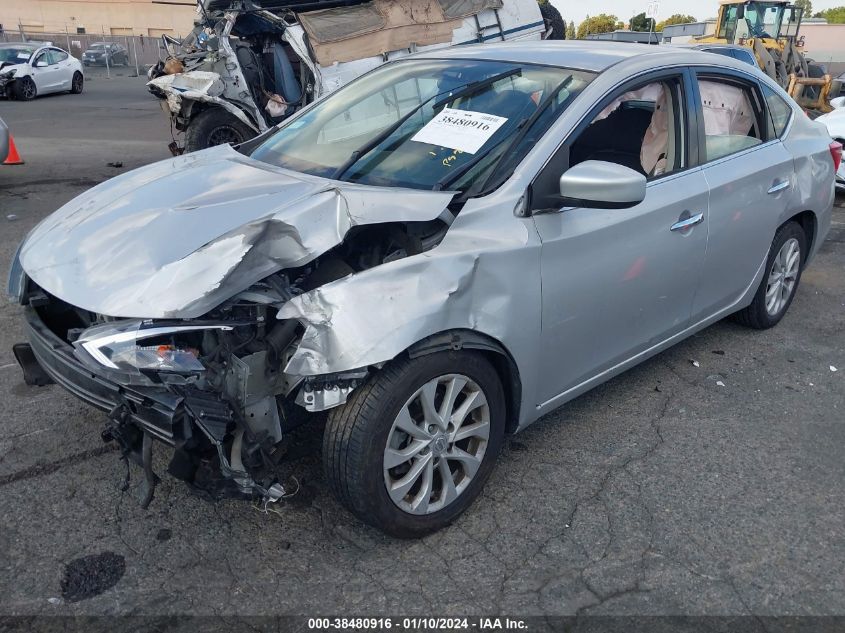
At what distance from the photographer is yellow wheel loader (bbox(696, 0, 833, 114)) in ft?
49.6

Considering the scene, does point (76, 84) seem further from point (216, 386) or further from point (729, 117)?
point (216, 386)

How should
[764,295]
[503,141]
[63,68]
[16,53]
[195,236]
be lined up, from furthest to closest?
[63,68]
[16,53]
[764,295]
[503,141]
[195,236]

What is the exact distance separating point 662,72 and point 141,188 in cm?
249

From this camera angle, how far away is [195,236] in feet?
8.63

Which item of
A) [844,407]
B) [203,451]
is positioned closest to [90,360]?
[203,451]

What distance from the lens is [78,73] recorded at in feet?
71.0

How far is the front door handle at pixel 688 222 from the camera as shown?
3420 millimetres

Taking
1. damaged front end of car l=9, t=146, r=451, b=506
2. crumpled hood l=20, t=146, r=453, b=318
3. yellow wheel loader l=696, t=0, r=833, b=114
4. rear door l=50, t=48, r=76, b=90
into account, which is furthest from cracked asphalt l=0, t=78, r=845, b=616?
rear door l=50, t=48, r=76, b=90

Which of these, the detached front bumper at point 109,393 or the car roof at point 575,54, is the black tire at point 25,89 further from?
the detached front bumper at point 109,393

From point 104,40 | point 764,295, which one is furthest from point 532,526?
point 104,40

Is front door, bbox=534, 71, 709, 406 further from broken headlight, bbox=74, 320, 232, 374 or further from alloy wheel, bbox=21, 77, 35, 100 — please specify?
alloy wheel, bbox=21, 77, 35, 100

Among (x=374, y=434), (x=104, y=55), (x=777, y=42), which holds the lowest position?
(x=104, y=55)

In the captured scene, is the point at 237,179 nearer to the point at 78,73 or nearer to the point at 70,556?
the point at 70,556

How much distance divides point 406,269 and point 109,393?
3.74 ft
